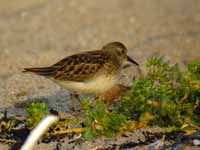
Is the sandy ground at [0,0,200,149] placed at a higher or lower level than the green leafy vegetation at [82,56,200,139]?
higher

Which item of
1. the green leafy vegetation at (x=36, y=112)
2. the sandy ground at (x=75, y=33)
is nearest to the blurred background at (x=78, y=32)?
the sandy ground at (x=75, y=33)

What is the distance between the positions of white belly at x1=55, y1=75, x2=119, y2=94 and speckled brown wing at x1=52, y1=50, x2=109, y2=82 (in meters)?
0.05

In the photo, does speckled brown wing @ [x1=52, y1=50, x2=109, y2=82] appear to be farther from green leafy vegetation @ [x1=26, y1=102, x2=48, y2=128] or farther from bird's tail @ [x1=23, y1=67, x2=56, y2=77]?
green leafy vegetation @ [x1=26, y1=102, x2=48, y2=128]

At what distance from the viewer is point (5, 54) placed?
382 inches

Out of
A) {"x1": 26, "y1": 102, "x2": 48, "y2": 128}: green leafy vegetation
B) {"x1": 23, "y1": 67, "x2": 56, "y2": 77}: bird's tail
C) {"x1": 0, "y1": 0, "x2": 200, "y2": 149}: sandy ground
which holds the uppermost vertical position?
{"x1": 0, "y1": 0, "x2": 200, "y2": 149}: sandy ground

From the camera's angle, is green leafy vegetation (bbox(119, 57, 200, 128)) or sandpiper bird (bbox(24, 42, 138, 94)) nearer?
green leafy vegetation (bbox(119, 57, 200, 128))

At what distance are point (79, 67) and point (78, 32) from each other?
14.7 ft

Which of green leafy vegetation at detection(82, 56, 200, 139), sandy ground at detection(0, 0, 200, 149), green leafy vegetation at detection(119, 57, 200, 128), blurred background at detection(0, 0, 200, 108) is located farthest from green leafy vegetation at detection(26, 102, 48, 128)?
blurred background at detection(0, 0, 200, 108)

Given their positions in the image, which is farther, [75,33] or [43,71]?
[75,33]

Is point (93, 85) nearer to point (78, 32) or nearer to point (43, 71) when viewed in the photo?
point (43, 71)

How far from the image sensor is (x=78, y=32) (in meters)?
11.3

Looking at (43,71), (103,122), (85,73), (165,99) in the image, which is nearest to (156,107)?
(165,99)

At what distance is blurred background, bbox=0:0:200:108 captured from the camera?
26.6 ft

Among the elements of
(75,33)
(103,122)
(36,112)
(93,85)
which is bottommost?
(103,122)
